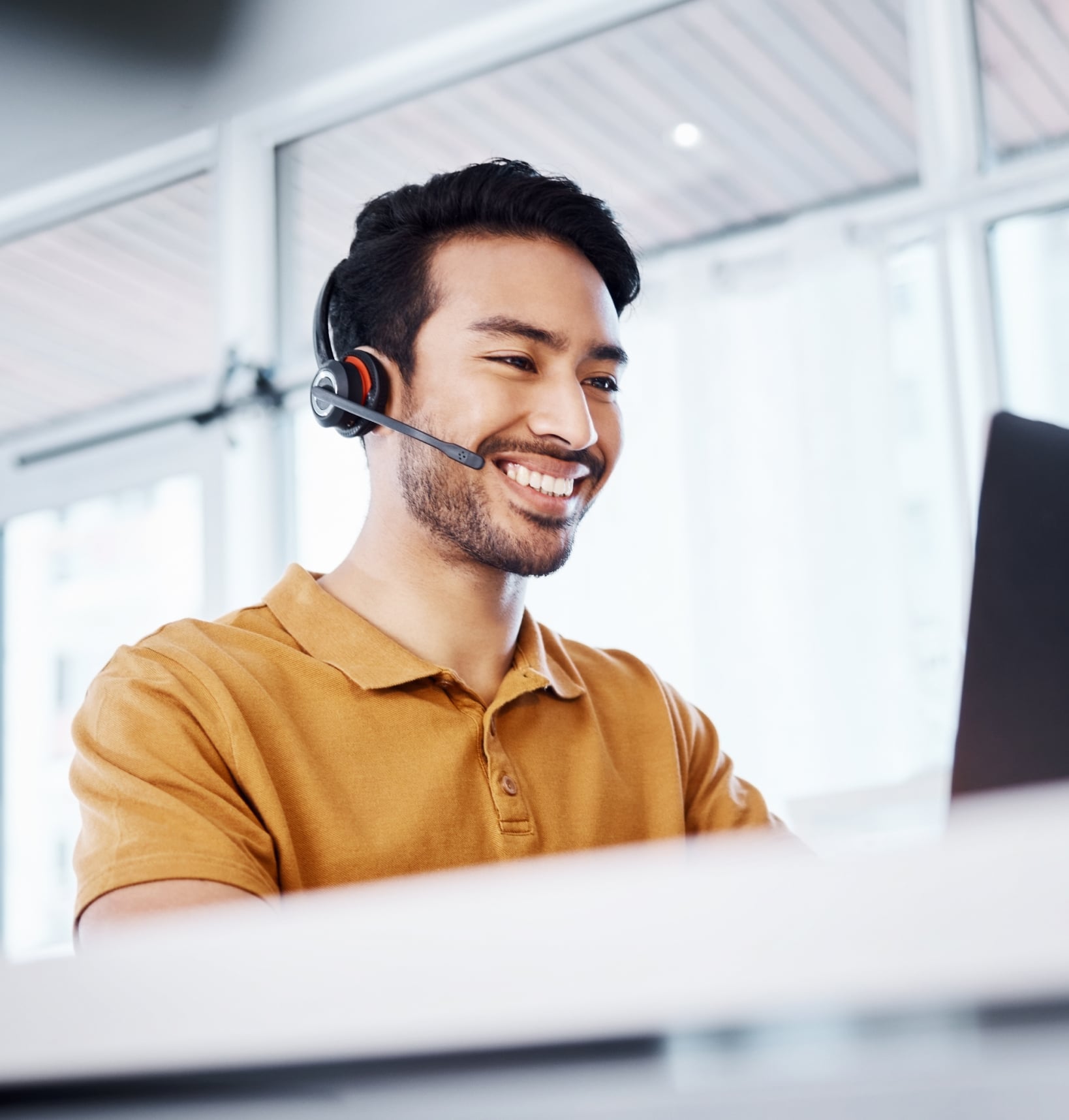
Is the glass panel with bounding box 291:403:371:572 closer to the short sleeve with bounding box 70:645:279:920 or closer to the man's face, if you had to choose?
the man's face

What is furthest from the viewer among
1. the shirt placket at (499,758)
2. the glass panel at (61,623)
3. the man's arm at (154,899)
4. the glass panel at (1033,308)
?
the glass panel at (61,623)

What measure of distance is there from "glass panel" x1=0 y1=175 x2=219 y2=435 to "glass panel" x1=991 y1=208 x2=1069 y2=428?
206 centimetres

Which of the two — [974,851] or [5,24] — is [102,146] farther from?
[974,851]

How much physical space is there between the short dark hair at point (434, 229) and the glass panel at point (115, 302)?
237cm

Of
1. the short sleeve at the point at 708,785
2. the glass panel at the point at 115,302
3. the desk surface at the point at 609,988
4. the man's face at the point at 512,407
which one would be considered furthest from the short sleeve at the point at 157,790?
the glass panel at the point at 115,302

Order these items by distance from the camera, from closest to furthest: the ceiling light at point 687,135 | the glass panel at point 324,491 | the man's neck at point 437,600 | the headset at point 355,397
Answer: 1. the man's neck at point 437,600
2. the headset at point 355,397
3. the ceiling light at point 687,135
4. the glass panel at point 324,491

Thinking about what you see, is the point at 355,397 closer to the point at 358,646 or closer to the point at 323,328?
the point at 323,328

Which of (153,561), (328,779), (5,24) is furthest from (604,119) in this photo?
(328,779)

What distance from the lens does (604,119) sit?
333cm

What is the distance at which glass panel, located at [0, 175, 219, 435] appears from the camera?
152 inches

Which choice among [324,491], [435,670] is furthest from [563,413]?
[324,491]

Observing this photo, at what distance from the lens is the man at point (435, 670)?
0.97 metres

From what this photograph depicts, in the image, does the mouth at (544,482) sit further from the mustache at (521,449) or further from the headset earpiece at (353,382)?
the headset earpiece at (353,382)

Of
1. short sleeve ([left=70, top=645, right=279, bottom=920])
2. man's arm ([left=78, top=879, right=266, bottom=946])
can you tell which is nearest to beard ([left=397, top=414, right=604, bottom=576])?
short sleeve ([left=70, top=645, right=279, bottom=920])
